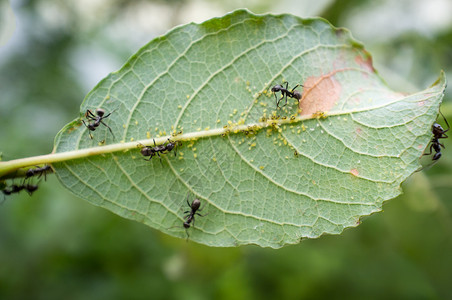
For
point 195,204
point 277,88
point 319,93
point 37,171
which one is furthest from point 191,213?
point 37,171

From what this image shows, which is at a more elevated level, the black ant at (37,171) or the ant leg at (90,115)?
the ant leg at (90,115)

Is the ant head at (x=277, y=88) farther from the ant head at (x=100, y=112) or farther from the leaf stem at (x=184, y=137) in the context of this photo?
the ant head at (x=100, y=112)

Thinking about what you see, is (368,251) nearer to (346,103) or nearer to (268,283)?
(268,283)

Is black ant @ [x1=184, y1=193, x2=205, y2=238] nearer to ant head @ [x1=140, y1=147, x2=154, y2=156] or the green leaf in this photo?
the green leaf

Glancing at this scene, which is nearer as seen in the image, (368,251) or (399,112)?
(399,112)

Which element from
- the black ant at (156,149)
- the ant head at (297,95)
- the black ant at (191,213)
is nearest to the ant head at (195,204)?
the black ant at (191,213)

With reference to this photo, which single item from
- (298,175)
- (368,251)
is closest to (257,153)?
(298,175)
